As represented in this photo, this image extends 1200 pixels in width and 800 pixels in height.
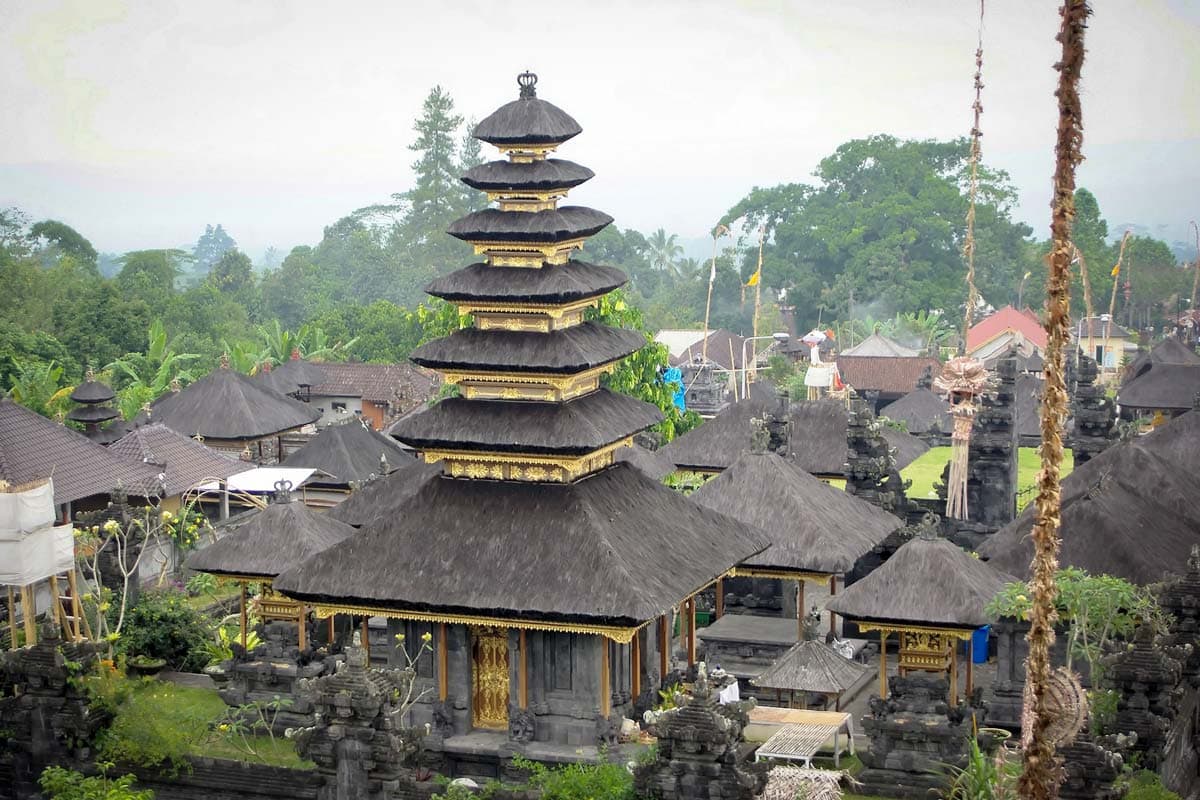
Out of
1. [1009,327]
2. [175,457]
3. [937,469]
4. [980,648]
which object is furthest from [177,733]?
[1009,327]

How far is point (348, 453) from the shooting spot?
44.5 m

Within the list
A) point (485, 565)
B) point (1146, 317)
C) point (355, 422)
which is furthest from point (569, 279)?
point (1146, 317)

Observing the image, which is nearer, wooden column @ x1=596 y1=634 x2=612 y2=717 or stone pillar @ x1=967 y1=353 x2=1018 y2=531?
wooden column @ x1=596 y1=634 x2=612 y2=717

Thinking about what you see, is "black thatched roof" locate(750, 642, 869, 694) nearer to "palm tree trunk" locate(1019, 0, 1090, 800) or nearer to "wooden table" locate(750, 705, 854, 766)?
"wooden table" locate(750, 705, 854, 766)

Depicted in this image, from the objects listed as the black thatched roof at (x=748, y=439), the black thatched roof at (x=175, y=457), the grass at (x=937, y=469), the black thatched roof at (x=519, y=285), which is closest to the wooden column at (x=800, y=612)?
the black thatched roof at (x=519, y=285)

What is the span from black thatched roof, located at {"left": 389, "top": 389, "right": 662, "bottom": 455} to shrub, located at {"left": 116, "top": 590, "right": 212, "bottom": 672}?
633 centimetres

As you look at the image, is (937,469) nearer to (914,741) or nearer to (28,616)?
(914,741)

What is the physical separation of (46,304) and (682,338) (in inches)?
1275

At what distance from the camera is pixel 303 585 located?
26.4 metres

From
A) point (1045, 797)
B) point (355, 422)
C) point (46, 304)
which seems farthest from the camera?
point (46, 304)

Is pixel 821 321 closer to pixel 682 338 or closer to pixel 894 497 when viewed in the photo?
pixel 682 338

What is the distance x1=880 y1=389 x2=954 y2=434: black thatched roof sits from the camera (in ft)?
204

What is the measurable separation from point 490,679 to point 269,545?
16.0ft

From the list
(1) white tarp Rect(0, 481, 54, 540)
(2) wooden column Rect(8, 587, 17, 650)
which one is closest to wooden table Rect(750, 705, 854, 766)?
(1) white tarp Rect(0, 481, 54, 540)
